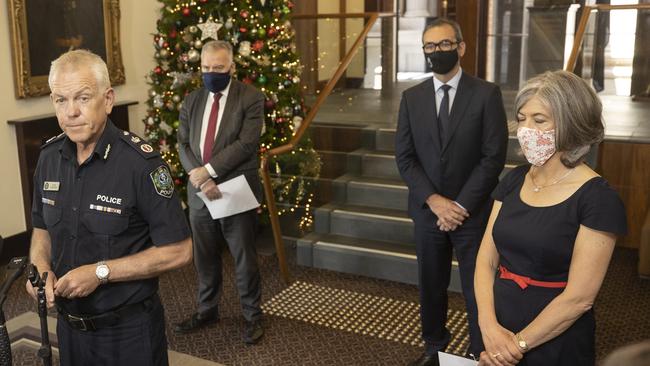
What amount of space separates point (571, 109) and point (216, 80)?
7.87 feet

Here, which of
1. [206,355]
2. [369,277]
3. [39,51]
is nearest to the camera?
[206,355]

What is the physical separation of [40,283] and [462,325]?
295 centimetres

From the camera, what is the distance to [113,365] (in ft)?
7.00

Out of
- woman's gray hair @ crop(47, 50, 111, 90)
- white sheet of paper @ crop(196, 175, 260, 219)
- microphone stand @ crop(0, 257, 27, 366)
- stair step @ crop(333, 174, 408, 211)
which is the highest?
woman's gray hair @ crop(47, 50, 111, 90)

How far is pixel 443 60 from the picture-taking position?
341 centimetres

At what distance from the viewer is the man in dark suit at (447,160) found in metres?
3.35

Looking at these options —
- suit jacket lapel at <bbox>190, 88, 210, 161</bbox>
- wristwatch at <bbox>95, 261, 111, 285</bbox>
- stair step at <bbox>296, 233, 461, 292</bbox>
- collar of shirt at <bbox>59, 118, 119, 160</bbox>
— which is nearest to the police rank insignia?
collar of shirt at <bbox>59, 118, 119, 160</bbox>

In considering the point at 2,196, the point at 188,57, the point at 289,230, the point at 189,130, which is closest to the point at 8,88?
Answer: the point at 2,196

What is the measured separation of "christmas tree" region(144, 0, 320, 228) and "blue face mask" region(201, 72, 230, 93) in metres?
1.49

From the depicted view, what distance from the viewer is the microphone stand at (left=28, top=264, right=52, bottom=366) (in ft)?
5.91

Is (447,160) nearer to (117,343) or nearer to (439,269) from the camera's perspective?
(439,269)

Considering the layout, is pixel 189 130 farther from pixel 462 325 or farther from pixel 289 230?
pixel 462 325

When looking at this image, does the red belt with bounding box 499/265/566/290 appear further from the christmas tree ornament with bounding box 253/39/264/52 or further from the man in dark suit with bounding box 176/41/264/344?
the christmas tree ornament with bounding box 253/39/264/52

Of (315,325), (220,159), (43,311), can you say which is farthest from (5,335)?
(315,325)
